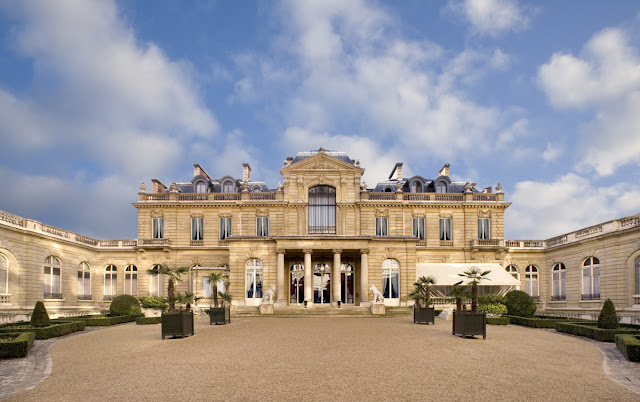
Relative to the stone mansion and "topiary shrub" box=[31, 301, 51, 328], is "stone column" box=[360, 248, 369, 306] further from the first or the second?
"topiary shrub" box=[31, 301, 51, 328]

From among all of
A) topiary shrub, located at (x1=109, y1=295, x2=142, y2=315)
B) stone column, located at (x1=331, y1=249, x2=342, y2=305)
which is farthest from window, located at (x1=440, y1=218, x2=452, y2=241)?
topiary shrub, located at (x1=109, y1=295, x2=142, y2=315)

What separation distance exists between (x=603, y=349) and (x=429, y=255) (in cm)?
2507

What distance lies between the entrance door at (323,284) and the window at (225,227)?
868 centimetres

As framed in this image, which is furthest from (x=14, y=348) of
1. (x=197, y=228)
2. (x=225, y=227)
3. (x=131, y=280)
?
(x=131, y=280)

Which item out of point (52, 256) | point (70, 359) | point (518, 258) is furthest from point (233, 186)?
point (70, 359)

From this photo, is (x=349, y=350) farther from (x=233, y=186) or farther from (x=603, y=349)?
(x=233, y=186)

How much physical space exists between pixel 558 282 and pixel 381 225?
14945 millimetres

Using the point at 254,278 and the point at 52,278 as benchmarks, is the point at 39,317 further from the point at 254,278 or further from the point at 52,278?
the point at 254,278

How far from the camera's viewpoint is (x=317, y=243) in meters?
35.7

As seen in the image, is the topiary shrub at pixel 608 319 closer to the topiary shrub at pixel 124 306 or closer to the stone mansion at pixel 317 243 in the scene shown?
the stone mansion at pixel 317 243

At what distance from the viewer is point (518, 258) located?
40.9 metres

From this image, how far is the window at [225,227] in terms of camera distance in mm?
41688

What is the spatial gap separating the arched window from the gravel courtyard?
20407mm

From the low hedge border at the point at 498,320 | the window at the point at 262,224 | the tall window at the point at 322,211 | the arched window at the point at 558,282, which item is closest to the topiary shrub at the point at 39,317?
the window at the point at 262,224
